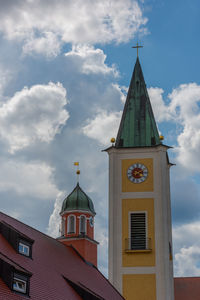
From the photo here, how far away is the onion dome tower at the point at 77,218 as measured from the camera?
143 feet

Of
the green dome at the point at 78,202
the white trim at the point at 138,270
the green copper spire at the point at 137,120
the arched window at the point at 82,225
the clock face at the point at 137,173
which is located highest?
the green copper spire at the point at 137,120

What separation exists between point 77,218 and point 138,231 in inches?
202

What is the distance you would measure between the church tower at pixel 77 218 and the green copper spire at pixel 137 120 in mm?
4794

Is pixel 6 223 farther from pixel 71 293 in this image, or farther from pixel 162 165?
pixel 162 165

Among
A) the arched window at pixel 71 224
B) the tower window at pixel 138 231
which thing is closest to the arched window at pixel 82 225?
the arched window at pixel 71 224

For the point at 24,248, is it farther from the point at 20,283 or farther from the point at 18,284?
the point at 18,284

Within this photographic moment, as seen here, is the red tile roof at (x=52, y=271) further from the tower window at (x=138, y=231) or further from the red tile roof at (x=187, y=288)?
the red tile roof at (x=187, y=288)

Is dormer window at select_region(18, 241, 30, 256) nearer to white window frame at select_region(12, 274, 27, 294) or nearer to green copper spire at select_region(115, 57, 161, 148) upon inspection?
white window frame at select_region(12, 274, 27, 294)

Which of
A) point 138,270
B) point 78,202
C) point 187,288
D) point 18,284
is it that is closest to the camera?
point 18,284

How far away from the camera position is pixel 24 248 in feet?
93.2

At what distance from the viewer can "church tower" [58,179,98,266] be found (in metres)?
43.6

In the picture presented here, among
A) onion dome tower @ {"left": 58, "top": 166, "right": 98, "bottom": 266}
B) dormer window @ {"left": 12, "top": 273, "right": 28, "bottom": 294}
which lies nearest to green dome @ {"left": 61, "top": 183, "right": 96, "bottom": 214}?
onion dome tower @ {"left": 58, "top": 166, "right": 98, "bottom": 266}

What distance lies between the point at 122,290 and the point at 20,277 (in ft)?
61.3

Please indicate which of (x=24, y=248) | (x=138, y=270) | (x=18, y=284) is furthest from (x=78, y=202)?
(x=18, y=284)
